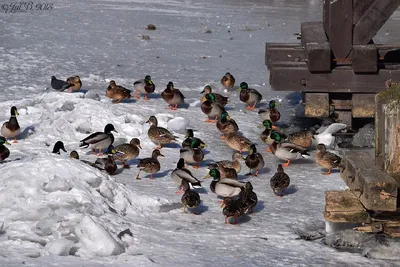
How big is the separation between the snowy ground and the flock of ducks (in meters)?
0.15

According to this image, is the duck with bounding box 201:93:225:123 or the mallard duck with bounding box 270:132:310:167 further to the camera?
the duck with bounding box 201:93:225:123

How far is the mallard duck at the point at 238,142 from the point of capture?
405 inches

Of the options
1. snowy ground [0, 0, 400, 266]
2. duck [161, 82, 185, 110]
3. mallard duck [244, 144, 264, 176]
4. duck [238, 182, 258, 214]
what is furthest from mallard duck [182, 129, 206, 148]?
duck [238, 182, 258, 214]

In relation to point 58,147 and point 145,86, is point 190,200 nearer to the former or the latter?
point 58,147

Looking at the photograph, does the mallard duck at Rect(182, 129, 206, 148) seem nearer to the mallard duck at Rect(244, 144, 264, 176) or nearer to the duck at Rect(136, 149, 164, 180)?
the mallard duck at Rect(244, 144, 264, 176)

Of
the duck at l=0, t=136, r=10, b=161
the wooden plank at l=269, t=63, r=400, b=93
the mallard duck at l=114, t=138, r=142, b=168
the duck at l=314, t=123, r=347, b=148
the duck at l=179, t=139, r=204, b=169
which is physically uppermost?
the wooden plank at l=269, t=63, r=400, b=93

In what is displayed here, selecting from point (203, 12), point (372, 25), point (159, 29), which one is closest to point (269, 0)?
point (203, 12)

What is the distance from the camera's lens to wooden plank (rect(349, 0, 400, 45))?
35.4 ft

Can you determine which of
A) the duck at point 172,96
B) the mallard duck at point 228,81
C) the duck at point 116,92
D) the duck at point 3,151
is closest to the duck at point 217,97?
the duck at point 172,96

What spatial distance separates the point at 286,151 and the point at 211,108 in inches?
75.5

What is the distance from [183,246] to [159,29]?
13.0 metres

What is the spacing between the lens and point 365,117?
1095 cm

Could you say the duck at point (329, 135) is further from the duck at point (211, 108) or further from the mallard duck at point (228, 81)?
the mallard duck at point (228, 81)

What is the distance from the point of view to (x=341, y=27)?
1096 cm
